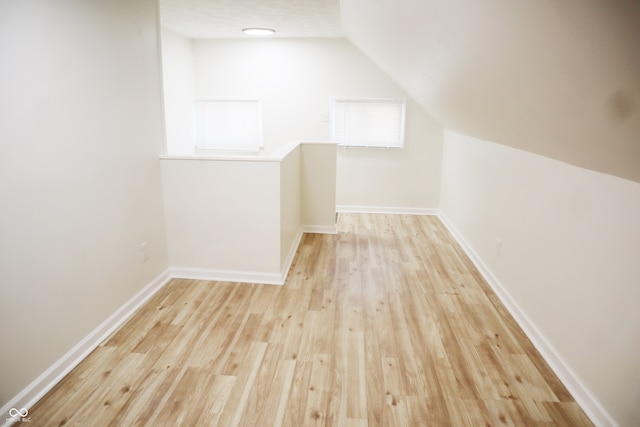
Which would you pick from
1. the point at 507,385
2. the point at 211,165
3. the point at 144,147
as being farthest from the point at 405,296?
the point at 144,147

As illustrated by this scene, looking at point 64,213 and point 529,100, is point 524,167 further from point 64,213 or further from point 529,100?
point 64,213

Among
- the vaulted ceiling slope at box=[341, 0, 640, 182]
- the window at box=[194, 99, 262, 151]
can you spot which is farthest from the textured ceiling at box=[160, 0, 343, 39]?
the vaulted ceiling slope at box=[341, 0, 640, 182]

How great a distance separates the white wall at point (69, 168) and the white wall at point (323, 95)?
245 cm

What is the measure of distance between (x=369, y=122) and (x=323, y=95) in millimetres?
694

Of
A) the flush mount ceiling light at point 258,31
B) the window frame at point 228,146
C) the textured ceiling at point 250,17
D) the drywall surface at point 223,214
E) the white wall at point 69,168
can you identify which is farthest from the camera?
the window frame at point 228,146

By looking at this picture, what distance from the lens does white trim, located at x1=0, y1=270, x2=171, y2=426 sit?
191cm

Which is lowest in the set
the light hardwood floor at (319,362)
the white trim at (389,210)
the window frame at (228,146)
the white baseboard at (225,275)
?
the light hardwood floor at (319,362)

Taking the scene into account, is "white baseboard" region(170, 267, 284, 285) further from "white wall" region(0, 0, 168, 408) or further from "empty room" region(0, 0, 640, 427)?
"white wall" region(0, 0, 168, 408)

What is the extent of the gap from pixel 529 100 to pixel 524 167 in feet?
4.15

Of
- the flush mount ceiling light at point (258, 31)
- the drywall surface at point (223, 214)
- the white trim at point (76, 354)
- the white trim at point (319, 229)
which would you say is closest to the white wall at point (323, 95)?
the flush mount ceiling light at point (258, 31)

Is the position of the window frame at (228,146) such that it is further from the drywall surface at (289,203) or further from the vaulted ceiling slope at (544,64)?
the vaulted ceiling slope at (544,64)

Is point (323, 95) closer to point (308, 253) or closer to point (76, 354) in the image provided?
point (308, 253)

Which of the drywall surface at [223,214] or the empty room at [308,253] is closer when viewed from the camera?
the empty room at [308,253]

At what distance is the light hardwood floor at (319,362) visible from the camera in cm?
193
